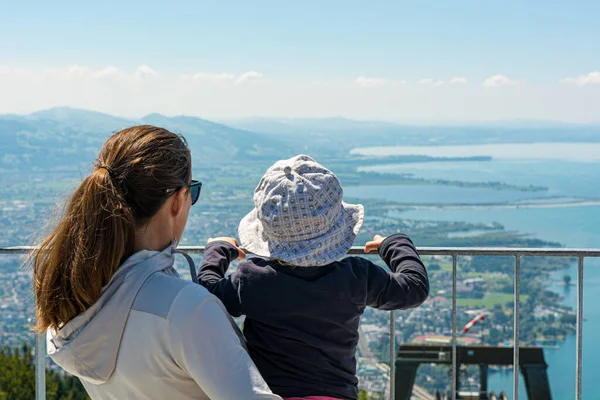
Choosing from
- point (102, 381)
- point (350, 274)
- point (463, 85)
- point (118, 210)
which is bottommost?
point (102, 381)

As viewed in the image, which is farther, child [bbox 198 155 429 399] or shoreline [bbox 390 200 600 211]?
shoreline [bbox 390 200 600 211]

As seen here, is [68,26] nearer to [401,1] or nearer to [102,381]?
[401,1]

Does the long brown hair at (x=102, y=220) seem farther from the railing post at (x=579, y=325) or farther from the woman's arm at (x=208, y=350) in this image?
the railing post at (x=579, y=325)

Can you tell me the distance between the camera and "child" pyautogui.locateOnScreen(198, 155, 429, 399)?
77.5 inches

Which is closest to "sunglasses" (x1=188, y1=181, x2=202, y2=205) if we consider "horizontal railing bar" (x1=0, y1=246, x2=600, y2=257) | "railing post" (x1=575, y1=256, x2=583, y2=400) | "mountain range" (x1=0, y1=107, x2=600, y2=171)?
"horizontal railing bar" (x1=0, y1=246, x2=600, y2=257)

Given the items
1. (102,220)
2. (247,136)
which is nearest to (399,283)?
(102,220)

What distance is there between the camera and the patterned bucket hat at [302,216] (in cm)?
196

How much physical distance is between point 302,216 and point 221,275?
0.44 meters

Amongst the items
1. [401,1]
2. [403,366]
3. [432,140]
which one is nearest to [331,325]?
[403,366]

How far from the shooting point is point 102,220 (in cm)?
160

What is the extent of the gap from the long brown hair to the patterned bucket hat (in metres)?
0.37

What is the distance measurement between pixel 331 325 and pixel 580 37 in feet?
285

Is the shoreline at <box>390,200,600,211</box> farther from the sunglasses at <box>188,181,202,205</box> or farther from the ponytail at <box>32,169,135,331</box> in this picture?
the ponytail at <box>32,169,135,331</box>

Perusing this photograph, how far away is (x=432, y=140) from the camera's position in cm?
5666
